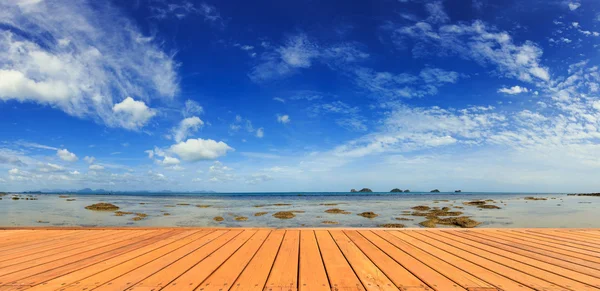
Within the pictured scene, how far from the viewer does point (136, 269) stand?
3.84 meters

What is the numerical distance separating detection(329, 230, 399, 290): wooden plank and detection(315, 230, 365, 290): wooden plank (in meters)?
0.07

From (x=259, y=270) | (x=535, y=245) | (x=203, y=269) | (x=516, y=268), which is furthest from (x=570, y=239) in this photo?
(x=203, y=269)

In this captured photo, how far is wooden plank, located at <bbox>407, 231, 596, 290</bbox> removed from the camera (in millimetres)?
3291

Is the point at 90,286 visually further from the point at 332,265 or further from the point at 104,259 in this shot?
the point at 332,265

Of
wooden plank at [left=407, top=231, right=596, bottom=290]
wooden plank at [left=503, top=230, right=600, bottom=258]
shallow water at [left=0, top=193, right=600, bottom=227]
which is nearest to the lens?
wooden plank at [left=407, top=231, right=596, bottom=290]

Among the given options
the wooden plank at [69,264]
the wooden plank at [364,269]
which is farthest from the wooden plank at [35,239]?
the wooden plank at [364,269]

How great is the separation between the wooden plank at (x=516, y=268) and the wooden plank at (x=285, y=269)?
2621mm

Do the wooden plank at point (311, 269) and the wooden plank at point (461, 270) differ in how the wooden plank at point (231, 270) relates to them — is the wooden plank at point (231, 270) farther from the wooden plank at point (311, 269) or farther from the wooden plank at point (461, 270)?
the wooden plank at point (461, 270)

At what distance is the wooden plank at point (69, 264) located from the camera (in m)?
3.51

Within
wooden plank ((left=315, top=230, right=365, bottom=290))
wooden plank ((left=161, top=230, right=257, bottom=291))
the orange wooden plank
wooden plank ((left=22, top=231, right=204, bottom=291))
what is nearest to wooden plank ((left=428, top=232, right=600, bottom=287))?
wooden plank ((left=315, top=230, right=365, bottom=290))

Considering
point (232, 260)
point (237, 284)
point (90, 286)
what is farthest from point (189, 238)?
point (237, 284)

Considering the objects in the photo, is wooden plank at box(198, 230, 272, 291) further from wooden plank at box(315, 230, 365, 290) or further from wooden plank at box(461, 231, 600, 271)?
wooden plank at box(461, 231, 600, 271)

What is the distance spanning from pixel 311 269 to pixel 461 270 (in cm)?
196

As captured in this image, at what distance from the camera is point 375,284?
10.6ft
